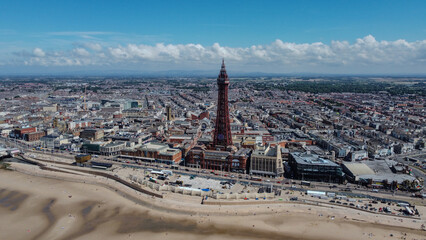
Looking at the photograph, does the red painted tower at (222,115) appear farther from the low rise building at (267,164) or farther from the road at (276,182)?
the low rise building at (267,164)

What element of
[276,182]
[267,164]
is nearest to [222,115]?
[267,164]

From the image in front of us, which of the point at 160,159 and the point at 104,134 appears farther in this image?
the point at 104,134

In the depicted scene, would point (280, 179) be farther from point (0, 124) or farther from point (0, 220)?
point (0, 124)

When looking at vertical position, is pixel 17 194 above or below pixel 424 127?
below

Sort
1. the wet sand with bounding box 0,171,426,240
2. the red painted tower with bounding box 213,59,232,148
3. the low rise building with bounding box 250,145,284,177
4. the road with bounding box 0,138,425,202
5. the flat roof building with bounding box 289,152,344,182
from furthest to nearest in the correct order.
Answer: the red painted tower with bounding box 213,59,232,148, the low rise building with bounding box 250,145,284,177, the flat roof building with bounding box 289,152,344,182, the road with bounding box 0,138,425,202, the wet sand with bounding box 0,171,426,240

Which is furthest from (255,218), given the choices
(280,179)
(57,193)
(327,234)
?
(57,193)

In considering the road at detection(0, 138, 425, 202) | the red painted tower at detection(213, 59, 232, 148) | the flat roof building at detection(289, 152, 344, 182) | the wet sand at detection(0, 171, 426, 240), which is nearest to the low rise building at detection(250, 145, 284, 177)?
the road at detection(0, 138, 425, 202)

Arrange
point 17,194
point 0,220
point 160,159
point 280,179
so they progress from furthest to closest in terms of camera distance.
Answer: point 160,159 → point 280,179 → point 17,194 → point 0,220

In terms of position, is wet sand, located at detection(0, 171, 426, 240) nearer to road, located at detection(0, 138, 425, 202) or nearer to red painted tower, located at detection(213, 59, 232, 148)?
road, located at detection(0, 138, 425, 202)
